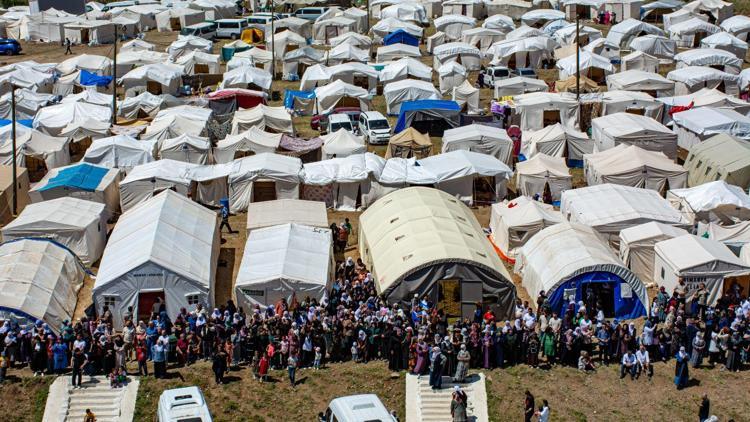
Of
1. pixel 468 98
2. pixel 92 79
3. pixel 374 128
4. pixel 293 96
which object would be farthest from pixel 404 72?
pixel 92 79

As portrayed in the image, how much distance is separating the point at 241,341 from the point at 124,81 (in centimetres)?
3193

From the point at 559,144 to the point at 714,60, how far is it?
783 inches

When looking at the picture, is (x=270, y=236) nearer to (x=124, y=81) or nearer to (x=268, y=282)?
(x=268, y=282)

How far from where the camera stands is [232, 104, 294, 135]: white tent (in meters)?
44.1

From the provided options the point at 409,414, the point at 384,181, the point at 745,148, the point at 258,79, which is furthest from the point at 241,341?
the point at 258,79

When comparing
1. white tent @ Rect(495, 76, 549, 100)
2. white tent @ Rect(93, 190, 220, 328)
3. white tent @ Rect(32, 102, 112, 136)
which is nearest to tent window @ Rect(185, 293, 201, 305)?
white tent @ Rect(93, 190, 220, 328)

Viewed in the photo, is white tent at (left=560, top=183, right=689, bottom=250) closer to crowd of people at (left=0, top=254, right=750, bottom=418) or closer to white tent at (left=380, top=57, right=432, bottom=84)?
crowd of people at (left=0, top=254, right=750, bottom=418)

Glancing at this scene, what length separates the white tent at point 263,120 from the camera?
4406 centimetres

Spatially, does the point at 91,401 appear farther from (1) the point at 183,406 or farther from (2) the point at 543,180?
(2) the point at 543,180

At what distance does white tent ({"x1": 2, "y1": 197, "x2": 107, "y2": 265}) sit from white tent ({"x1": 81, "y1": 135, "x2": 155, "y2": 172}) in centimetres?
573

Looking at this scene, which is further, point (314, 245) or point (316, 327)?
point (314, 245)

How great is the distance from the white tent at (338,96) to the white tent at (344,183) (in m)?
12.3

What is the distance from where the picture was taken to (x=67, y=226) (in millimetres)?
31094

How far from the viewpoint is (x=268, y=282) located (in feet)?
88.8
